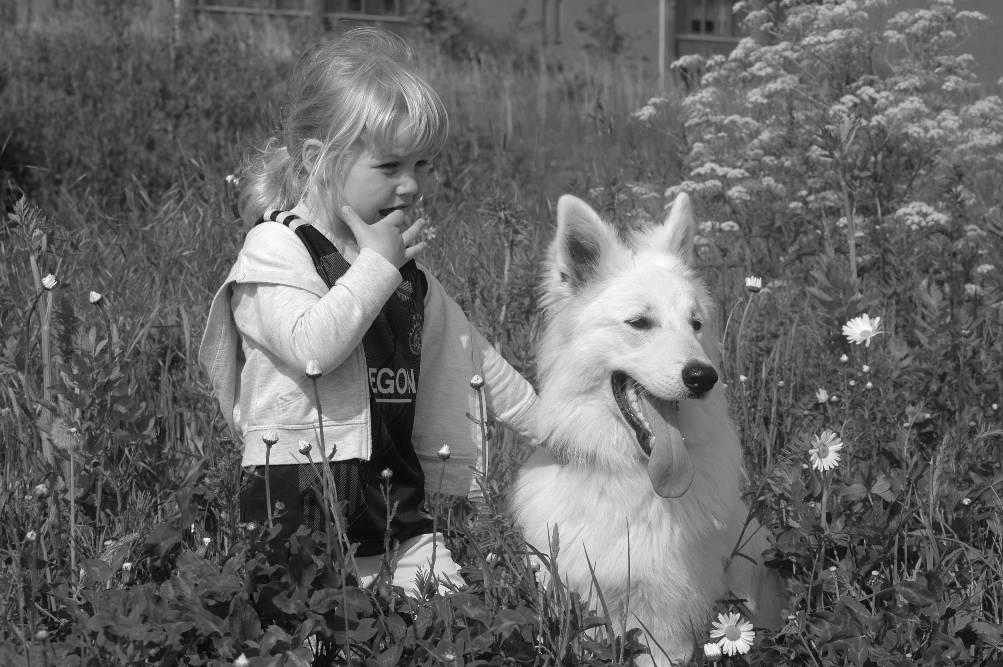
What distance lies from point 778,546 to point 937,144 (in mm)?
4077

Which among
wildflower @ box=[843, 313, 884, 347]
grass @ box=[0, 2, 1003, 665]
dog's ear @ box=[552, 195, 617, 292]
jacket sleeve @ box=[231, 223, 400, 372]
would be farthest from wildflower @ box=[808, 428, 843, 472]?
jacket sleeve @ box=[231, 223, 400, 372]

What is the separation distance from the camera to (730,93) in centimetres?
725

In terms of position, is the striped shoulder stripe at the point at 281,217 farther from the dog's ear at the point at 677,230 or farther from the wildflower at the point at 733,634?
the wildflower at the point at 733,634

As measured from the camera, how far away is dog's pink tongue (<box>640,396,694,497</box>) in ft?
8.13

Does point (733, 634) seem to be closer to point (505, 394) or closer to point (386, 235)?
point (505, 394)

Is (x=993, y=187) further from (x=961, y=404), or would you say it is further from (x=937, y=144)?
(x=961, y=404)

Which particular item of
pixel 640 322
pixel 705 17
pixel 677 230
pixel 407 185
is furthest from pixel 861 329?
pixel 705 17

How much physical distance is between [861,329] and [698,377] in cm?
92

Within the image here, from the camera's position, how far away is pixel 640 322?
8.50 feet

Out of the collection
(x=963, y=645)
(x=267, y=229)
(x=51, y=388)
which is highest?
(x=267, y=229)

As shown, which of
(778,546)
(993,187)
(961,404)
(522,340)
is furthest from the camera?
(993,187)

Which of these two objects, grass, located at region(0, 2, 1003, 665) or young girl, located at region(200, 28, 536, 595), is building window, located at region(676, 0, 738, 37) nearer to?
grass, located at region(0, 2, 1003, 665)

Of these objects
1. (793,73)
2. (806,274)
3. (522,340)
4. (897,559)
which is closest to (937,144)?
(793,73)

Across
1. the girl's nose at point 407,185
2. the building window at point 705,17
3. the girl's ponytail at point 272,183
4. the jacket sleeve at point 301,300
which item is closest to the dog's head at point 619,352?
the girl's nose at point 407,185
